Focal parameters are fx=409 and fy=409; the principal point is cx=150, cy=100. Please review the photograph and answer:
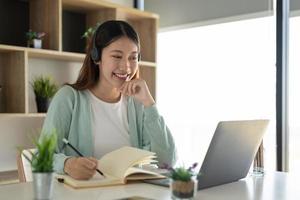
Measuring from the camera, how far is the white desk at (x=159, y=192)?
42.5 inches

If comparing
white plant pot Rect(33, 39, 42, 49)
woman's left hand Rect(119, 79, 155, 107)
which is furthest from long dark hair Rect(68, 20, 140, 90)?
white plant pot Rect(33, 39, 42, 49)

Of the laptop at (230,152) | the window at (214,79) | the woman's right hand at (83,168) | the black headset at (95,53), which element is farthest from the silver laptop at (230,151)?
the window at (214,79)

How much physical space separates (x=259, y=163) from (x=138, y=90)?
1.79 ft

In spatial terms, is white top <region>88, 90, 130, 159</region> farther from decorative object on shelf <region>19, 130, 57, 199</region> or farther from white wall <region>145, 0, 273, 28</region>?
white wall <region>145, 0, 273, 28</region>

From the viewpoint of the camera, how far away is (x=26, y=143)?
3.09m

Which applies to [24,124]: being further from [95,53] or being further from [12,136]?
[95,53]

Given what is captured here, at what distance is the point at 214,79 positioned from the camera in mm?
3592

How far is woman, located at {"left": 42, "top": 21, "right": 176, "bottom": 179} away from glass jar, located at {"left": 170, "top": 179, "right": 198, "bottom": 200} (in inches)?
26.4

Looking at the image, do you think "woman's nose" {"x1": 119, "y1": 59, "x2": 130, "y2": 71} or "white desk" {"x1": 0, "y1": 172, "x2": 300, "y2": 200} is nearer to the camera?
"white desk" {"x1": 0, "y1": 172, "x2": 300, "y2": 200}

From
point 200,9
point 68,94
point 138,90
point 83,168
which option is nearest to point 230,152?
point 83,168

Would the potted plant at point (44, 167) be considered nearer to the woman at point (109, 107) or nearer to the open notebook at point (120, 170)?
the open notebook at point (120, 170)

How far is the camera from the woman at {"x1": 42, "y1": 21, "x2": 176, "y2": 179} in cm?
155

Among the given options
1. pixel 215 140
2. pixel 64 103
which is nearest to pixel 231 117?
pixel 64 103

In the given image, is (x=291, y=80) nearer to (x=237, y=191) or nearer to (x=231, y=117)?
(x=231, y=117)
